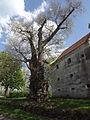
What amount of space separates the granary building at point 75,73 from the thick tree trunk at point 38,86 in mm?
6781

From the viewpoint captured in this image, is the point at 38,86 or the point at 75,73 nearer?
the point at 38,86

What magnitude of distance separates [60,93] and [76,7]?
59.2 ft

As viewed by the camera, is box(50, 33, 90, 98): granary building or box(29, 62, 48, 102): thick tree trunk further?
box(50, 33, 90, 98): granary building

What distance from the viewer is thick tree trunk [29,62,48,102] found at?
23891 mm

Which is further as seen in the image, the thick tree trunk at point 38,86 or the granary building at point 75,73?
the granary building at point 75,73

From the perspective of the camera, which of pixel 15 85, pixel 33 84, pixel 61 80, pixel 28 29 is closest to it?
pixel 33 84

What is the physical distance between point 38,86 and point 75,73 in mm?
8763

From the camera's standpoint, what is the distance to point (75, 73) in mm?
30484

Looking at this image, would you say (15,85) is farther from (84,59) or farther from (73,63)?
(84,59)

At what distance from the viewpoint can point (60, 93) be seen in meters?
36.8

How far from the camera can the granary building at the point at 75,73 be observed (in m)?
27.6

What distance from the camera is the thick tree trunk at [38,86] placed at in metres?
23.9

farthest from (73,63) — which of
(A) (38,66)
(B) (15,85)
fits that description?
(B) (15,85)

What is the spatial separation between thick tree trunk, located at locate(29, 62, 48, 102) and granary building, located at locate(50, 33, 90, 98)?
6781 mm
